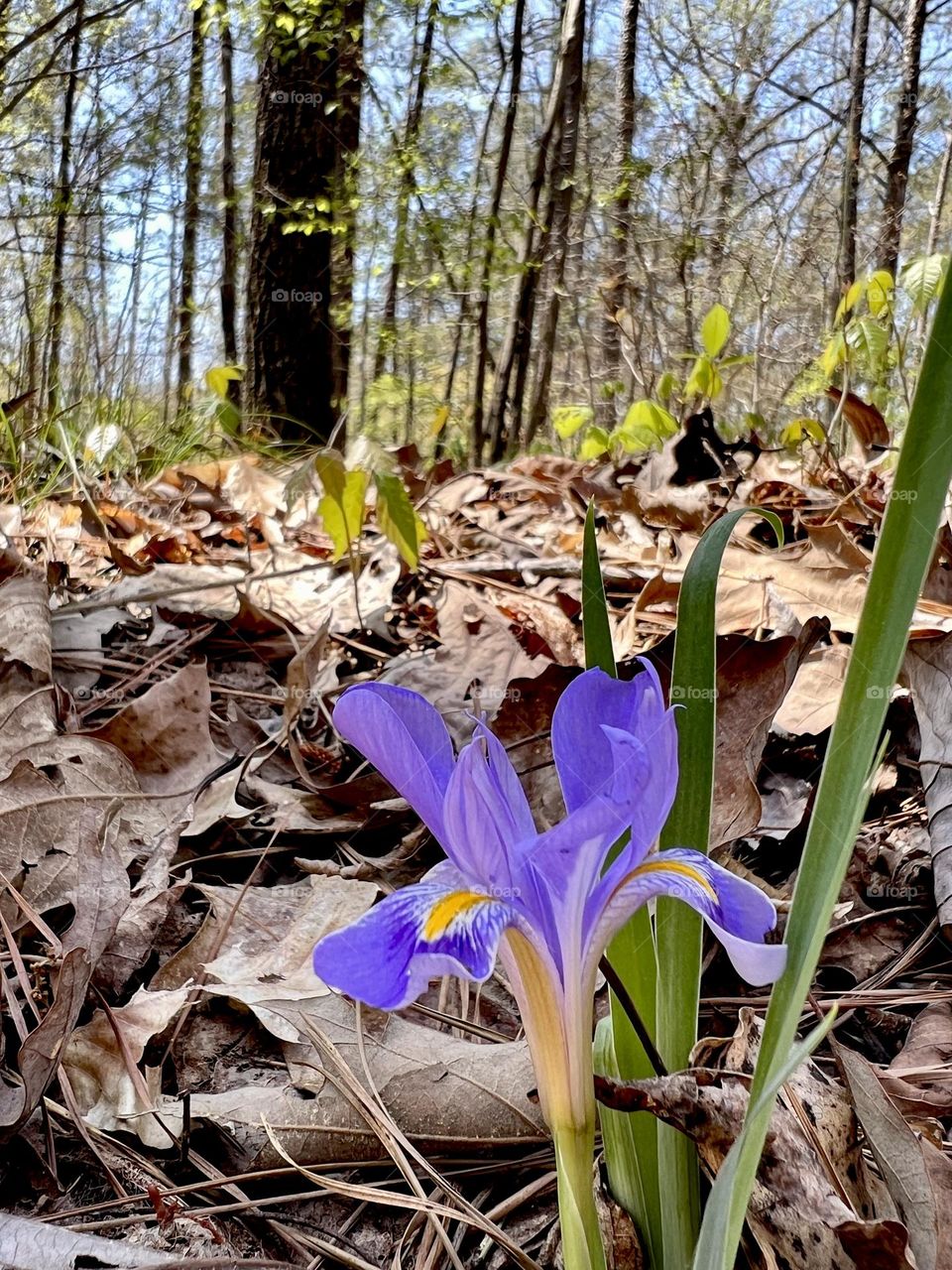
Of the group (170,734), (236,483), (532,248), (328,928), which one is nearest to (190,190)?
(532,248)

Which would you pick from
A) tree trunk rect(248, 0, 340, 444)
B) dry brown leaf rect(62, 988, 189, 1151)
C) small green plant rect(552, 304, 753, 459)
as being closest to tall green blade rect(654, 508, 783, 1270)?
dry brown leaf rect(62, 988, 189, 1151)

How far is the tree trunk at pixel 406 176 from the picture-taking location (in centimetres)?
793

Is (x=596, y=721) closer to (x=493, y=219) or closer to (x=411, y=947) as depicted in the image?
(x=411, y=947)

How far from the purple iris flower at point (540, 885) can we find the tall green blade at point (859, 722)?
0.03 meters

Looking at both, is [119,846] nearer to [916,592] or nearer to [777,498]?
[916,592]

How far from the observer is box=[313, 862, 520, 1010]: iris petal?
50 cm

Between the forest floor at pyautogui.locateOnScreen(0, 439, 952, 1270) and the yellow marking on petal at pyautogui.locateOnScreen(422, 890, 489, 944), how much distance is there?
0.23 m

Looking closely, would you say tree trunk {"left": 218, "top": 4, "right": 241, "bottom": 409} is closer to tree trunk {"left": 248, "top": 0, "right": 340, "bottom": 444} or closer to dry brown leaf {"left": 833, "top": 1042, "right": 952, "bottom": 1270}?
tree trunk {"left": 248, "top": 0, "right": 340, "bottom": 444}

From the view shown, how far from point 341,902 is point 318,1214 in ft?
1.27

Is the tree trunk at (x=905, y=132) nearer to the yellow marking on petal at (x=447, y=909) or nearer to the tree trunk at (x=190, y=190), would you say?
the tree trunk at (x=190, y=190)

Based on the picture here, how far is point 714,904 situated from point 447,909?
0.15m

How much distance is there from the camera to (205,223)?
12766 mm

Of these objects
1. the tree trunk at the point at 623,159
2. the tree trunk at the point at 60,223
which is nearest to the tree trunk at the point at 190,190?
the tree trunk at the point at 60,223

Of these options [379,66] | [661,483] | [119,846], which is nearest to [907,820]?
[119,846]
